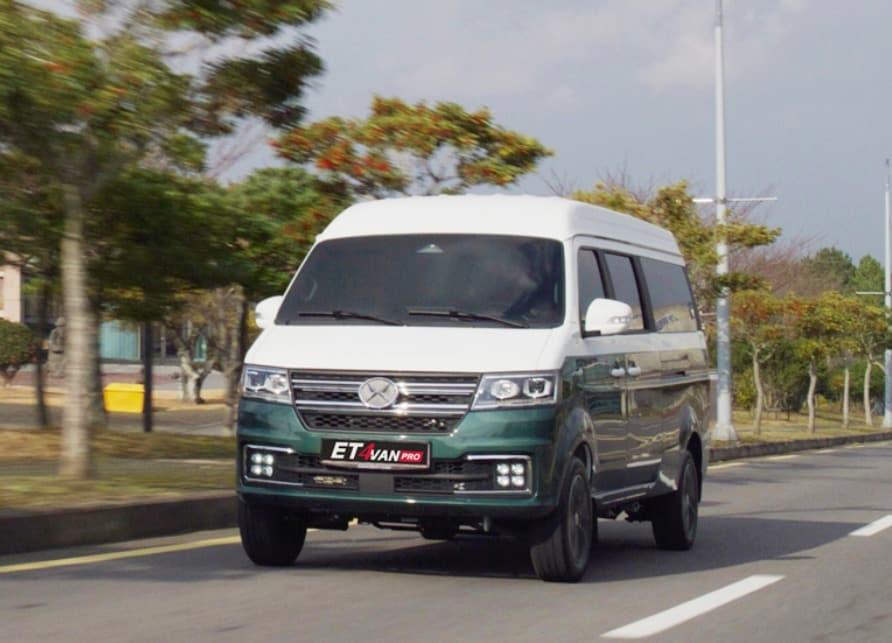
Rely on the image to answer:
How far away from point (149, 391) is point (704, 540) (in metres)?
11.4

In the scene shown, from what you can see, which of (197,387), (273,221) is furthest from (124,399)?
(273,221)

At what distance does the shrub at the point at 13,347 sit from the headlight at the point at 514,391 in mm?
40627

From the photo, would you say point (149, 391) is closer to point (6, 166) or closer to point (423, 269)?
point (6, 166)

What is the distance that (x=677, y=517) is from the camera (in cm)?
1142

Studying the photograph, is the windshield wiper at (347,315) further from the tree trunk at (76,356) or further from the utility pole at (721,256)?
the utility pole at (721,256)

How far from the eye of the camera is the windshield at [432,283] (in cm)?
916

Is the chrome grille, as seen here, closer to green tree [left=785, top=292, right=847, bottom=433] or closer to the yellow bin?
the yellow bin

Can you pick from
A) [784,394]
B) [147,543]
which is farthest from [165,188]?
[784,394]

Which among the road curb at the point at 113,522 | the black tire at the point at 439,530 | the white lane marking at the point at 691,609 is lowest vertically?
the white lane marking at the point at 691,609

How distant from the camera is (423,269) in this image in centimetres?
948

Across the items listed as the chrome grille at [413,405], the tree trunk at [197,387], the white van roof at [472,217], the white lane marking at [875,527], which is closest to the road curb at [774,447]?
the white lane marking at [875,527]

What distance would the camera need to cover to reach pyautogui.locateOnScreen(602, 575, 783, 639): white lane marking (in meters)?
7.47

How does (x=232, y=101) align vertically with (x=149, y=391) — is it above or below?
above

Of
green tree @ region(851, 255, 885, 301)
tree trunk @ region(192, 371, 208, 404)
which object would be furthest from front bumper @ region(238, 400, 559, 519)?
green tree @ region(851, 255, 885, 301)
